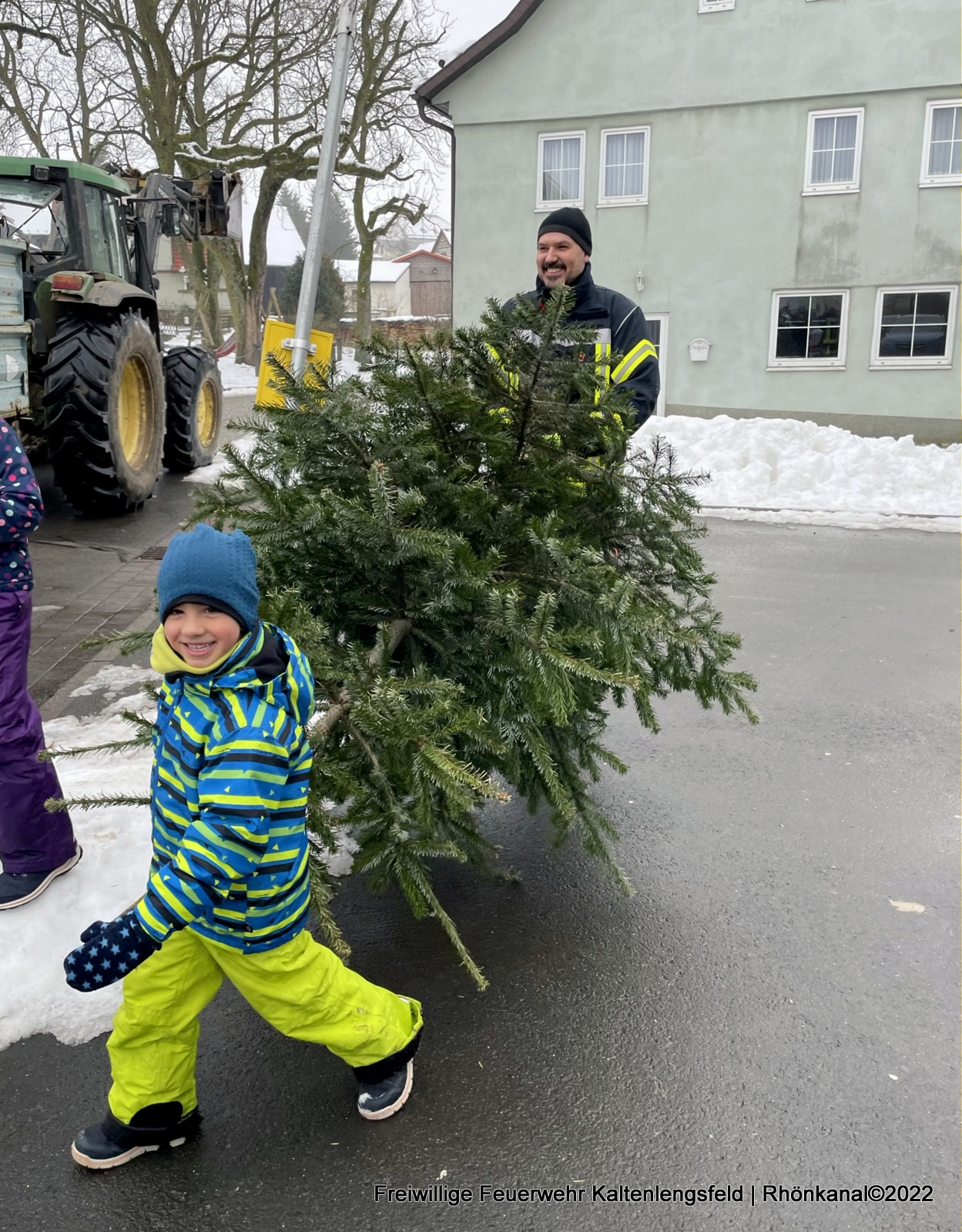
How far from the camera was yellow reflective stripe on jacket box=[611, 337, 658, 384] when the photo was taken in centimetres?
415

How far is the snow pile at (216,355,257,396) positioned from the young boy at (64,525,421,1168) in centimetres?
2246

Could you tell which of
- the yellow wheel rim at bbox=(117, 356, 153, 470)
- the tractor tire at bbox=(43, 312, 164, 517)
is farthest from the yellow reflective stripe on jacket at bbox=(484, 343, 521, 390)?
the yellow wheel rim at bbox=(117, 356, 153, 470)

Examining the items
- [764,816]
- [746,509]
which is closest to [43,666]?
[764,816]

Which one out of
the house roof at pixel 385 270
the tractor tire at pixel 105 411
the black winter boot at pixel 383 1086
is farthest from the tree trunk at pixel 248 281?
the house roof at pixel 385 270

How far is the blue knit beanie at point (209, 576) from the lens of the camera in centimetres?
213

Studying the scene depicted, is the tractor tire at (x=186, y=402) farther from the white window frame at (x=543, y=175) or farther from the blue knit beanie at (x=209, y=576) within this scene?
the blue knit beanie at (x=209, y=576)

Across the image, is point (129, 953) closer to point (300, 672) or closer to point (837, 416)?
point (300, 672)

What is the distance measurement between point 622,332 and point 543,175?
16.7 meters

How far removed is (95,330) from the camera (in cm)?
882

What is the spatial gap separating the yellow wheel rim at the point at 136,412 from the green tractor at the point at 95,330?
1 cm

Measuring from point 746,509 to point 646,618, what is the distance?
381 inches

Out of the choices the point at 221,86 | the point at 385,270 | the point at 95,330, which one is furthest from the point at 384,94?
the point at 385,270

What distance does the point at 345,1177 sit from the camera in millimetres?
2414

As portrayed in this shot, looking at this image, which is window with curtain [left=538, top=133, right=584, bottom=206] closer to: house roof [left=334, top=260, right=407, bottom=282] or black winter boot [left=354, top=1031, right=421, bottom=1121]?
black winter boot [left=354, top=1031, right=421, bottom=1121]
